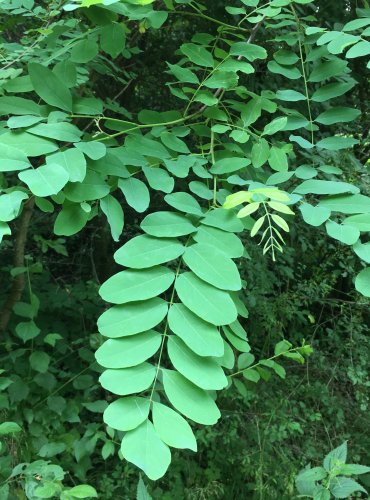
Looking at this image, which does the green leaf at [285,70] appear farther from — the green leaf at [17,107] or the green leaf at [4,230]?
the green leaf at [4,230]

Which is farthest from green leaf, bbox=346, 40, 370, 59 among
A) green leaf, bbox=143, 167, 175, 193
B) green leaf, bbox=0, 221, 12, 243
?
green leaf, bbox=0, 221, 12, 243

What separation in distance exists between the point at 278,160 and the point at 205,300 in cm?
46

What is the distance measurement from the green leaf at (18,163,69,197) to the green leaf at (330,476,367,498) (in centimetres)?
127

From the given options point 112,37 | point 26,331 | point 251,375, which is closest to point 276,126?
point 112,37

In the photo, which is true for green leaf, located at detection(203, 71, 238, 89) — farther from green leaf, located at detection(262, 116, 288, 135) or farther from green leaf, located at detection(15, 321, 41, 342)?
green leaf, located at detection(15, 321, 41, 342)

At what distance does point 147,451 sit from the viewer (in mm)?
670

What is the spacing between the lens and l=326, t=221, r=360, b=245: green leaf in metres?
0.87

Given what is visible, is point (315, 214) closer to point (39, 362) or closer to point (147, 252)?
point (147, 252)

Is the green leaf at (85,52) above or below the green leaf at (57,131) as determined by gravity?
above

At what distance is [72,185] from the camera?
902mm

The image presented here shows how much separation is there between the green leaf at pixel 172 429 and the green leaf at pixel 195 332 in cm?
10

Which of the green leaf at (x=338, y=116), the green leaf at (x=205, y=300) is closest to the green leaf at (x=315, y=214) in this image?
the green leaf at (x=205, y=300)

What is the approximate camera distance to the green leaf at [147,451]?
654 mm

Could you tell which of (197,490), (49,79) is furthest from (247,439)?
(49,79)
